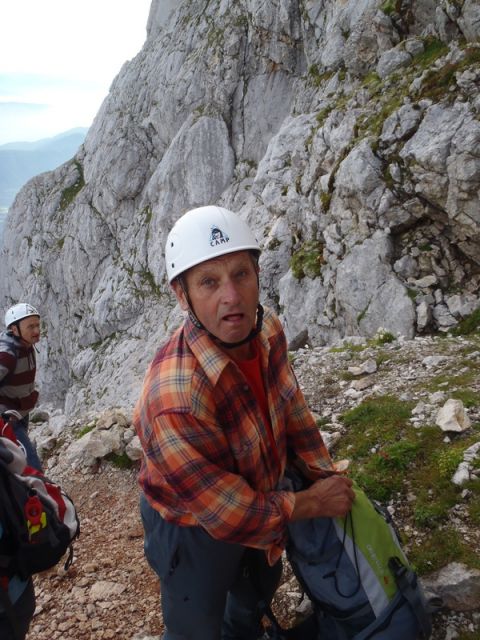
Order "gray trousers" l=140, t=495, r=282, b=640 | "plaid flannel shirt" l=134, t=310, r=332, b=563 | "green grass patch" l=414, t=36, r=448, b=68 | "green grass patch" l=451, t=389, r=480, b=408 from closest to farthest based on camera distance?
1. "plaid flannel shirt" l=134, t=310, r=332, b=563
2. "gray trousers" l=140, t=495, r=282, b=640
3. "green grass patch" l=451, t=389, r=480, b=408
4. "green grass patch" l=414, t=36, r=448, b=68

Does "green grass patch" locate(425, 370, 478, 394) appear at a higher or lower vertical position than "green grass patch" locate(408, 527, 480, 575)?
higher

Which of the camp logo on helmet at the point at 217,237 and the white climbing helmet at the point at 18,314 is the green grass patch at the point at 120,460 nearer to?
the white climbing helmet at the point at 18,314

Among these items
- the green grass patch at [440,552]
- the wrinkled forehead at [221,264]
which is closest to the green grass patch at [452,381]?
the green grass patch at [440,552]

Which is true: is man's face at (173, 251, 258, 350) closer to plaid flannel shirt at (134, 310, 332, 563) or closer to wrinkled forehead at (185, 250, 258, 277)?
wrinkled forehead at (185, 250, 258, 277)

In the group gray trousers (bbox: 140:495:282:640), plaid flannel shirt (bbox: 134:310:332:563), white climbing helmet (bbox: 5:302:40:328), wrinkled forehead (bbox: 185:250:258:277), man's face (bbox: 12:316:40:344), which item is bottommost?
gray trousers (bbox: 140:495:282:640)

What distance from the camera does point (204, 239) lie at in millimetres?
2846

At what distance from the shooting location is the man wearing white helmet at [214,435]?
2549 millimetres

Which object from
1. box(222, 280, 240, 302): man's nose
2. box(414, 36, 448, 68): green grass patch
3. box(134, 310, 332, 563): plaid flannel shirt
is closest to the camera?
box(134, 310, 332, 563): plaid flannel shirt

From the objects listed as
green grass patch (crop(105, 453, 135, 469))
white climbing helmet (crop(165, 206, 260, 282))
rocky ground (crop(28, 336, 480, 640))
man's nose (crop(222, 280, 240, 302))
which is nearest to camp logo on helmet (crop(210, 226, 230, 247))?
white climbing helmet (crop(165, 206, 260, 282))

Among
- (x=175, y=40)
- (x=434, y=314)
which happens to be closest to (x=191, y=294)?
(x=434, y=314)

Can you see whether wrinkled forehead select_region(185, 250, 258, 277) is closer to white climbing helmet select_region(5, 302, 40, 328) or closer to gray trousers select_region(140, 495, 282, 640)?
gray trousers select_region(140, 495, 282, 640)

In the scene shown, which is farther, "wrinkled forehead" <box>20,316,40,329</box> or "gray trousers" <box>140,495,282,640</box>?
"wrinkled forehead" <box>20,316,40,329</box>

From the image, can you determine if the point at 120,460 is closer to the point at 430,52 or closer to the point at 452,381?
the point at 452,381

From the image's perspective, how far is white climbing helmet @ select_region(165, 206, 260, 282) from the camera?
2.81m
